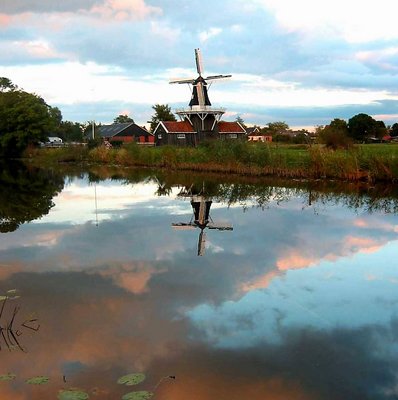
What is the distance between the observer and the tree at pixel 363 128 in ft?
209

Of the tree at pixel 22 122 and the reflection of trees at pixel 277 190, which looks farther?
the tree at pixel 22 122

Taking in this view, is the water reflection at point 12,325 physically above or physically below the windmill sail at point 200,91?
below

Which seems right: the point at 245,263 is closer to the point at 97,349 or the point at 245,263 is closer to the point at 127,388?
the point at 97,349

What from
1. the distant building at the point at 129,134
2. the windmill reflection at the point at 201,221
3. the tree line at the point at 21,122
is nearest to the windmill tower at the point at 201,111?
the tree line at the point at 21,122

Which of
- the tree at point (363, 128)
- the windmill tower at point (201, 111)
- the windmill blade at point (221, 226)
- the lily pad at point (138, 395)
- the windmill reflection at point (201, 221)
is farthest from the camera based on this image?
the tree at point (363, 128)

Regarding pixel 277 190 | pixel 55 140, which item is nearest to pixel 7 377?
pixel 277 190

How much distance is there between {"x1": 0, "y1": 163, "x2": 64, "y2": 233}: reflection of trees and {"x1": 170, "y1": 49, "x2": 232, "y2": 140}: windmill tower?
19.6 meters

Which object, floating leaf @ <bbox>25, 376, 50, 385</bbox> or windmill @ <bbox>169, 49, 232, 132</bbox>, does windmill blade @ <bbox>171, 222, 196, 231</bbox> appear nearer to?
floating leaf @ <bbox>25, 376, 50, 385</bbox>

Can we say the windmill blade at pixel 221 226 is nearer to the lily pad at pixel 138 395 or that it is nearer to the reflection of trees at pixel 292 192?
the reflection of trees at pixel 292 192

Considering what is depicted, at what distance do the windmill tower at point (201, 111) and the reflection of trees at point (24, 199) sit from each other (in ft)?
64.2

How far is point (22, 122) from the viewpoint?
143 feet

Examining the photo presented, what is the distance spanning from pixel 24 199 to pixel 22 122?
99.9ft

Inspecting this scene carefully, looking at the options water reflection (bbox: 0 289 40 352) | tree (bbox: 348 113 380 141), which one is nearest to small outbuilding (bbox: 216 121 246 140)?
tree (bbox: 348 113 380 141)

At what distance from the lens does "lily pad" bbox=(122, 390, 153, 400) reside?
3727mm
